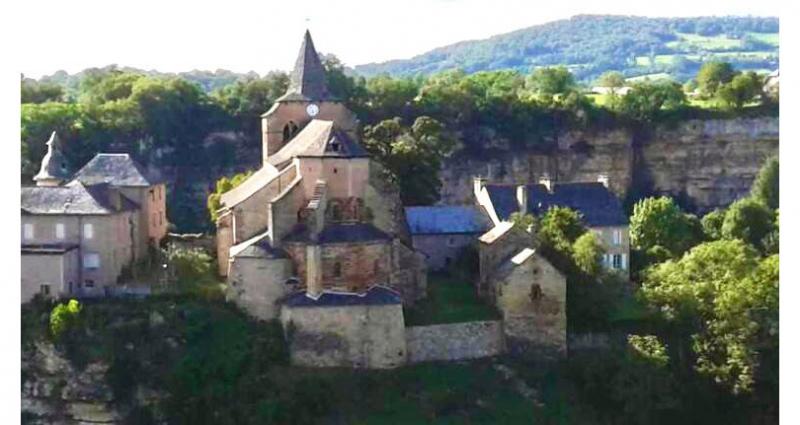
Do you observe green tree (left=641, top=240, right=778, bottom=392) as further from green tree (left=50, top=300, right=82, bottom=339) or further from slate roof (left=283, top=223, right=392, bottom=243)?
green tree (left=50, top=300, right=82, bottom=339)

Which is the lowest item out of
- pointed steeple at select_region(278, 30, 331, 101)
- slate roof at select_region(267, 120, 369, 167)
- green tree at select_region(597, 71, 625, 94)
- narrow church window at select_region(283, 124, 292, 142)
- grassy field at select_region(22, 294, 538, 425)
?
grassy field at select_region(22, 294, 538, 425)

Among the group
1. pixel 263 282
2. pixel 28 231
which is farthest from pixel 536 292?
pixel 28 231

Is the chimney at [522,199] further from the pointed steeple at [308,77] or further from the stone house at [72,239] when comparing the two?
the stone house at [72,239]

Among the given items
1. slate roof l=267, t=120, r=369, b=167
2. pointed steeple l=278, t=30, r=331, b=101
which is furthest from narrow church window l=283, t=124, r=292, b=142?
slate roof l=267, t=120, r=369, b=167

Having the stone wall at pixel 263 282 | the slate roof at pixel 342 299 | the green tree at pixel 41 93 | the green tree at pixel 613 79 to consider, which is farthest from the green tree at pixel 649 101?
the stone wall at pixel 263 282

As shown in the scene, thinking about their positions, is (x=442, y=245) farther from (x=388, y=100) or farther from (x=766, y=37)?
(x=388, y=100)
